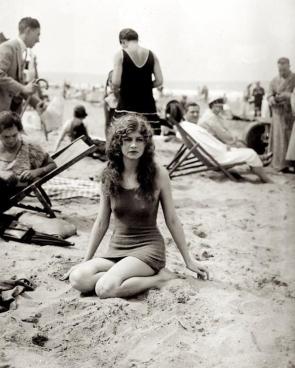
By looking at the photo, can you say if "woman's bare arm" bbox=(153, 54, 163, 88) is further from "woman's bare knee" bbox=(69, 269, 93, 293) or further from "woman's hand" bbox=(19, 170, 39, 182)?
"woman's bare knee" bbox=(69, 269, 93, 293)

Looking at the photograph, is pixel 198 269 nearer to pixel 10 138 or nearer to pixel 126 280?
pixel 126 280

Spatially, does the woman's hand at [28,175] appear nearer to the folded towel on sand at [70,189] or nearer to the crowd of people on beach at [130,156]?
the crowd of people on beach at [130,156]

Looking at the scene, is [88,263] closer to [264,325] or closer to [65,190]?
[264,325]

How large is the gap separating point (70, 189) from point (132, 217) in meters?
2.50

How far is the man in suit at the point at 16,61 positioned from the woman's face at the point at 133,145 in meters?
2.02

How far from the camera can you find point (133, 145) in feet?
9.12

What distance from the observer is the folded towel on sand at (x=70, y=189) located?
5121 mm

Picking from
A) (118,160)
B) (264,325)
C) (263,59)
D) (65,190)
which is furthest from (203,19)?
(264,325)

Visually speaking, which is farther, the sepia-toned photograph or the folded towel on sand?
the folded towel on sand

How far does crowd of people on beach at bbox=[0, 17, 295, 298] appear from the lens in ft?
9.14

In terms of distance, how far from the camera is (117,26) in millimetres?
5449

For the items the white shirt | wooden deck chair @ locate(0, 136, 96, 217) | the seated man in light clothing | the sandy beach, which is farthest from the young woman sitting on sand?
the seated man in light clothing

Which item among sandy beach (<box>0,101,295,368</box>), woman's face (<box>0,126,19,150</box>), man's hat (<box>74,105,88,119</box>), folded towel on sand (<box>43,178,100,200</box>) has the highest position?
woman's face (<box>0,126,19,150</box>)

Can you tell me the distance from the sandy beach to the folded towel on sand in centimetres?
104
